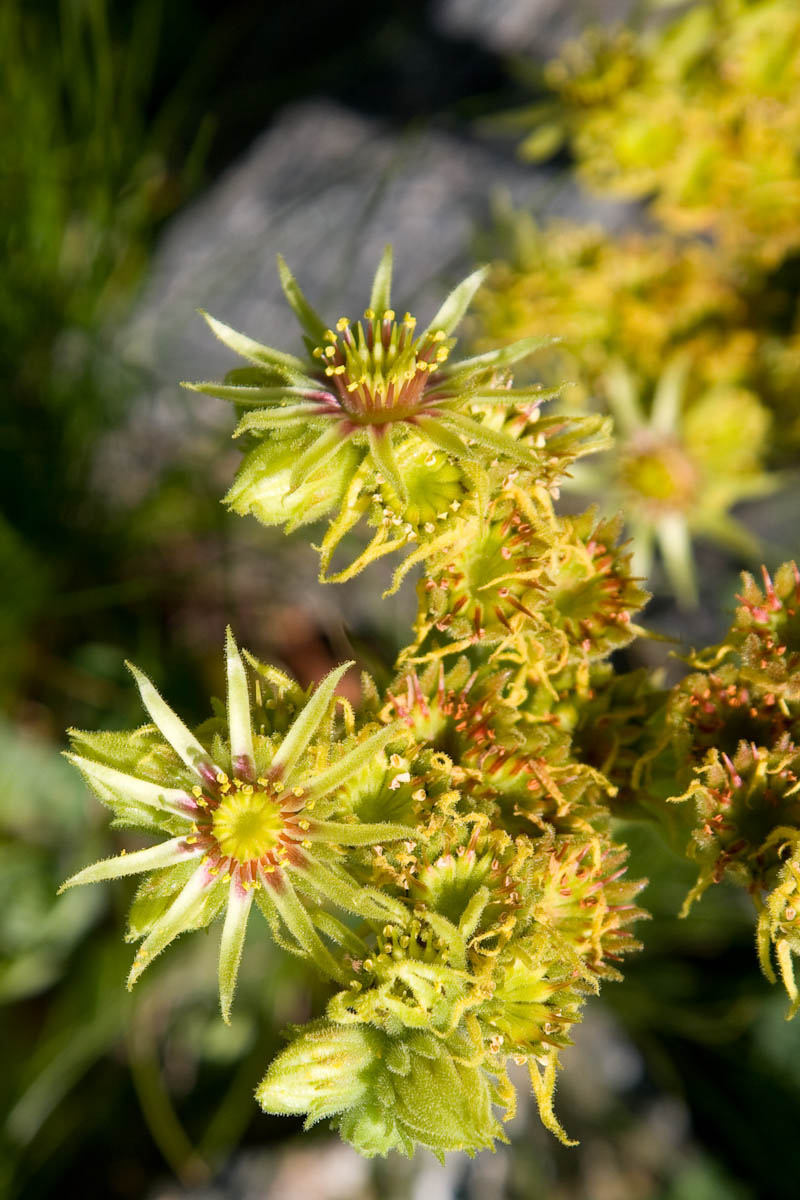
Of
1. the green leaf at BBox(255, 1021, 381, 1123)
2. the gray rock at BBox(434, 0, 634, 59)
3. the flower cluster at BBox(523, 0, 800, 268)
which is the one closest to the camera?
the green leaf at BBox(255, 1021, 381, 1123)

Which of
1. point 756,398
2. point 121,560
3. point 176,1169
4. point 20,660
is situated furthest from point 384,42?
point 176,1169

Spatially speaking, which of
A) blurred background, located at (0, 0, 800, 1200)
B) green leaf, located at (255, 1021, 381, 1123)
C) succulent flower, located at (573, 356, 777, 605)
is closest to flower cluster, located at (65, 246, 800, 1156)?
green leaf, located at (255, 1021, 381, 1123)

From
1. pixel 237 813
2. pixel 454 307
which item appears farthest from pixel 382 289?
pixel 237 813

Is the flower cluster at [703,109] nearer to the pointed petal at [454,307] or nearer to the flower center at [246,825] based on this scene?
the pointed petal at [454,307]

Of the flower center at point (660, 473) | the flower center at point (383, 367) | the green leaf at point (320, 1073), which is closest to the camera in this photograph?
the green leaf at point (320, 1073)

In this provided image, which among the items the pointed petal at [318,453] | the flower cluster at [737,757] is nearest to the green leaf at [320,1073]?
the flower cluster at [737,757]

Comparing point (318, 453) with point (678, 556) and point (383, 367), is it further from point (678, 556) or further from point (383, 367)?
point (678, 556)

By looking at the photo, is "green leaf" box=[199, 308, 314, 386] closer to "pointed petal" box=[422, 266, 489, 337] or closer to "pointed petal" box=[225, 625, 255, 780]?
"pointed petal" box=[422, 266, 489, 337]
